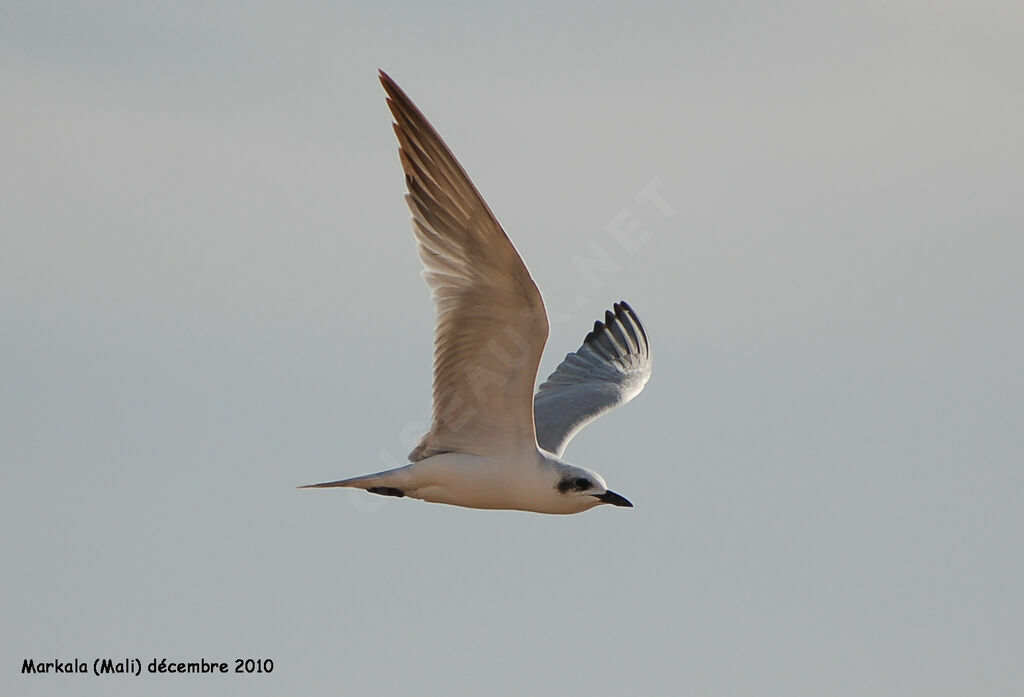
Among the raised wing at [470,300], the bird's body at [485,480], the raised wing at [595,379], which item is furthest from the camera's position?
the raised wing at [595,379]

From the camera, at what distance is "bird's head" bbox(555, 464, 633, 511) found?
39.8 feet

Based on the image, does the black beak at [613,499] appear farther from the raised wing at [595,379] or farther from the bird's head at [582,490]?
the raised wing at [595,379]

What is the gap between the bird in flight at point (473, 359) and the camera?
10.9m

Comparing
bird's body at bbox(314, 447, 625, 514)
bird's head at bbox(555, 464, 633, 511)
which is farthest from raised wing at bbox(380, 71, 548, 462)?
bird's head at bbox(555, 464, 633, 511)

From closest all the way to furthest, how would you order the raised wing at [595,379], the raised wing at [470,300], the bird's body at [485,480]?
the raised wing at [470,300] < the bird's body at [485,480] < the raised wing at [595,379]

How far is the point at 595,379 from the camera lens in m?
16.6

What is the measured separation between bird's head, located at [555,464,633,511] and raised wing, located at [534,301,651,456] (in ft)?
5.77

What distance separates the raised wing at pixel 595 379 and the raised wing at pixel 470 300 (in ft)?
7.40

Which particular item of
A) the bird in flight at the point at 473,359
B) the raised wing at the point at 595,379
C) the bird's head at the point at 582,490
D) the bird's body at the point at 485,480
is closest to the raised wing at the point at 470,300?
the bird in flight at the point at 473,359

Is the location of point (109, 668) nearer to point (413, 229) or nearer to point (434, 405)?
point (434, 405)

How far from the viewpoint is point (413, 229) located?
1130cm

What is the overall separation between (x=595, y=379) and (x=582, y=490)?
4.49 meters

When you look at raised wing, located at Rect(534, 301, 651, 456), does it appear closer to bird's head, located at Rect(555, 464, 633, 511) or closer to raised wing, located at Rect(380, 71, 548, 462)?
bird's head, located at Rect(555, 464, 633, 511)

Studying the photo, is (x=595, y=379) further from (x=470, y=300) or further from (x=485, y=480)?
(x=470, y=300)
